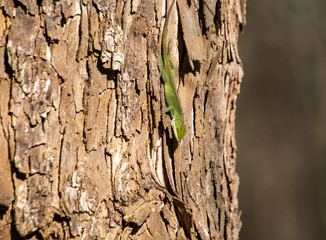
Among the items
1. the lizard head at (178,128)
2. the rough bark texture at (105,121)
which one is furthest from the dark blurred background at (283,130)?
the lizard head at (178,128)

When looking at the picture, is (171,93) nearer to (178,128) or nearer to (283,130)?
(178,128)

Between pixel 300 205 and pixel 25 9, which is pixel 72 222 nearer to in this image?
pixel 25 9

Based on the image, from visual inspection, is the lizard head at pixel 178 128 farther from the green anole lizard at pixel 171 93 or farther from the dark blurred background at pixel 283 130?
the dark blurred background at pixel 283 130

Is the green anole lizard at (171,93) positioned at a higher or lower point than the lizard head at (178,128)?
higher

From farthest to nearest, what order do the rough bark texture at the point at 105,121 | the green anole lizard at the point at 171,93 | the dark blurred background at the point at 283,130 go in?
the dark blurred background at the point at 283,130 < the green anole lizard at the point at 171,93 < the rough bark texture at the point at 105,121

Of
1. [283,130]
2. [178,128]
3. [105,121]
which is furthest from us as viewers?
[283,130]

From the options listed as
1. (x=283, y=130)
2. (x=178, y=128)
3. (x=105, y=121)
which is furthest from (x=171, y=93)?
(x=283, y=130)
